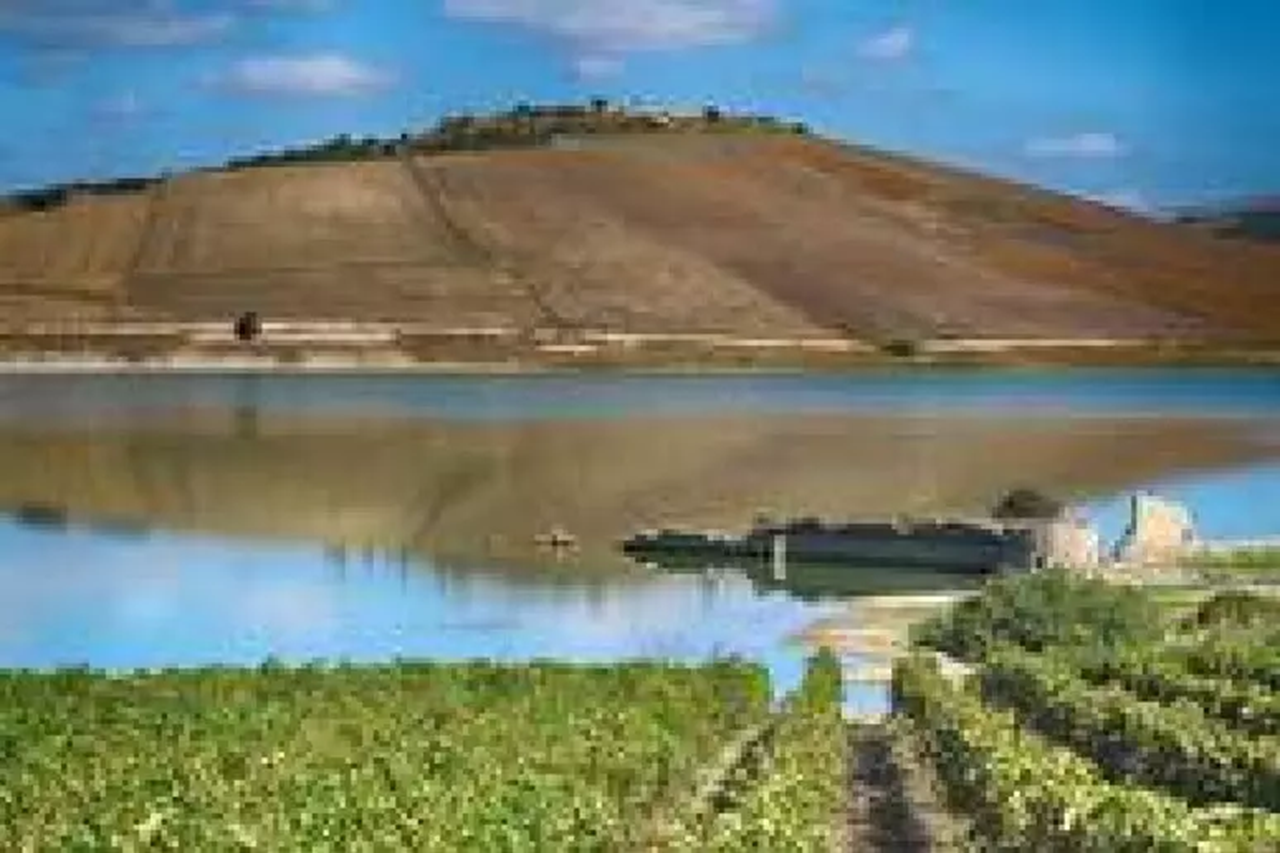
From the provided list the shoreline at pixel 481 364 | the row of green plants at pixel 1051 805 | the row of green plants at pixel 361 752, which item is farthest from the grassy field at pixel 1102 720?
the shoreline at pixel 481 364

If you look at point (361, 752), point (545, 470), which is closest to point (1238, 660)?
point (361, 752)

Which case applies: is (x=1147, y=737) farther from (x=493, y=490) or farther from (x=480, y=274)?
(x=480, y=274)

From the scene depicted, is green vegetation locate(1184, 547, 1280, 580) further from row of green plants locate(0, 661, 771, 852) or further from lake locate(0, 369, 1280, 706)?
row of green plants locate(0, 661, 771, 852)

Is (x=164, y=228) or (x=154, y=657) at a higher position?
(x=164, y=228)

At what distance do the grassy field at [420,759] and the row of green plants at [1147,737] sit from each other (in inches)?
114

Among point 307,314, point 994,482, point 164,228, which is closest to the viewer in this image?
point 994,482

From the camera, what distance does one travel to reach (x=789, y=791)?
88.3 feet

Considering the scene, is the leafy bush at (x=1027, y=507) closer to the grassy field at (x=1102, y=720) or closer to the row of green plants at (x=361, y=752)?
the grassy field at (x=1102, y=720)

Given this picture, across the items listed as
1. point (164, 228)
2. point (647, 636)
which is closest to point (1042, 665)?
point (647, 636)

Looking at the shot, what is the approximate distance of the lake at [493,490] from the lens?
5866 centimetres

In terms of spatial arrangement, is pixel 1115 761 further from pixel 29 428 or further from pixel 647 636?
pixel 29 428

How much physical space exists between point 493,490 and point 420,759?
202 ft

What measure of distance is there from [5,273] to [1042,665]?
151184mm

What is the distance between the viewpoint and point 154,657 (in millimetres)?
53531
